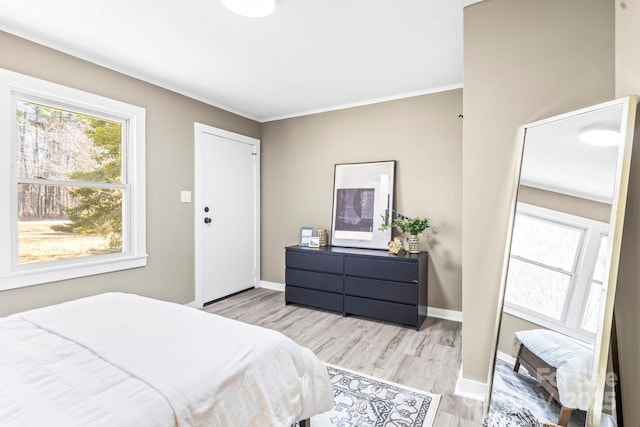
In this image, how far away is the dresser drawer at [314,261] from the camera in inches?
132

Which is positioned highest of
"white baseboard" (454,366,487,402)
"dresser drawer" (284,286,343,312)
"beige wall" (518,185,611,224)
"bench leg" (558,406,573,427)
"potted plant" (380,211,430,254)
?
"beige wall" (518,185,611,224)

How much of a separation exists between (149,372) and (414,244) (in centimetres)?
269

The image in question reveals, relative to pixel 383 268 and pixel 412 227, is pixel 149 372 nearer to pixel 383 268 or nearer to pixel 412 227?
pixel 383 268

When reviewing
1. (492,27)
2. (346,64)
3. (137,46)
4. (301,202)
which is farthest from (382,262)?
(137,46)

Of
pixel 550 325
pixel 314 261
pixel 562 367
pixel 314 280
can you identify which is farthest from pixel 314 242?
pixel 562 367

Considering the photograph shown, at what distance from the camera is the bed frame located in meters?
1.29

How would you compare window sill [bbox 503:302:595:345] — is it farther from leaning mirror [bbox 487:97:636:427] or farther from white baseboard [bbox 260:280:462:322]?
white baseboard [bbox 260:280:462:322]

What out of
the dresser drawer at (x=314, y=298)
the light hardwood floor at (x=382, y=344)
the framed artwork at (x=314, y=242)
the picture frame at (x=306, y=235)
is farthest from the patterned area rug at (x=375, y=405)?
the picture frame at (x=306, y=235)

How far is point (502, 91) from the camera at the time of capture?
1.83 meters

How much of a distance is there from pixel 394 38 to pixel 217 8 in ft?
3.98

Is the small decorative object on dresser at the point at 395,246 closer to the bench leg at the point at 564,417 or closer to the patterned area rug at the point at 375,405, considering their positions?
the patterned area rug at the point at 375,405

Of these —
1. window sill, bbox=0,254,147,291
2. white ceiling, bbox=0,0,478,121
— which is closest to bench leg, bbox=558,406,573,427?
white ceiling, bbox=0,0,478,121

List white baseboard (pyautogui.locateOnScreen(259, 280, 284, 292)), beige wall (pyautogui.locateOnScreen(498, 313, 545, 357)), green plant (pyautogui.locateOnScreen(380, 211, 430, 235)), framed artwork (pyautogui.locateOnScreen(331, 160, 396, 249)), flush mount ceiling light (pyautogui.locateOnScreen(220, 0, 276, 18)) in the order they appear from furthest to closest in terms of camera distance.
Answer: white baseboard (pyautogui.locateOnScreen(259, 280, 284, 292)) < framed artwork (pyautogui.locateOnScreen(331, 160, 396, 249)) < green plant (pyautogui.locateOnScreen(380, 211, 430, 235)) < flush mount ceiling light (pyautogui.locateOnScreen(220, 0, 276, 18)) < beige wall (pyautogui.locateOnScreen(498, 313, 545, 357))

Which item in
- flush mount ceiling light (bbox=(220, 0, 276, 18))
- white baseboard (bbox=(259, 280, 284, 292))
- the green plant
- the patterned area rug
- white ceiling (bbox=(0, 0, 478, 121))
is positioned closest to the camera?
the patterned area rug
